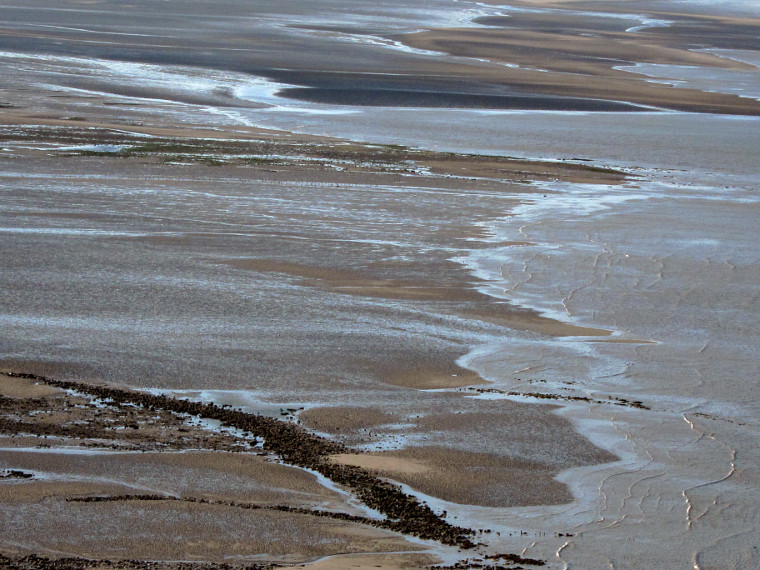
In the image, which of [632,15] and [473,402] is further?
[632,15]

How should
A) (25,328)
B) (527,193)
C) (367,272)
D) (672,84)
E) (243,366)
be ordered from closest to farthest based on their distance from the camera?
(243,366) < (25,328) < (367,272) < (527,193) < (672,84)

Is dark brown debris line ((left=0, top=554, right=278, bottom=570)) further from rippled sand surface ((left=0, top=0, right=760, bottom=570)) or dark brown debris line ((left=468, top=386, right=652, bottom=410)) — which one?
dark brown debris line ((left=468, top=386, right=652, bottom=410))

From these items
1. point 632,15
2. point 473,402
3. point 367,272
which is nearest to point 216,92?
point 367,272

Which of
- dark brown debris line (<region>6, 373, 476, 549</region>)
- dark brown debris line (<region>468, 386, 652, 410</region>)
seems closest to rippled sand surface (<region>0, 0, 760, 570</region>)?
dark brown debris line (<region>468, 386, 652, 410</region>)

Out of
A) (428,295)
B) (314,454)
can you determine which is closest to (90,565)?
(314,454)

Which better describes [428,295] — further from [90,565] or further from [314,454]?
[90,565]

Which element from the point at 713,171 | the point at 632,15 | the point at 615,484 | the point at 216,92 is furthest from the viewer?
the point at 632,15

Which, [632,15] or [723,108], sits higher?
[632,15]

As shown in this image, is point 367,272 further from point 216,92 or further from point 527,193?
point 216,92

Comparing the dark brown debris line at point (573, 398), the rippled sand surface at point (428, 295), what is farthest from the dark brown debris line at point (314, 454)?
the dark brown debris line at point (573, 398)
